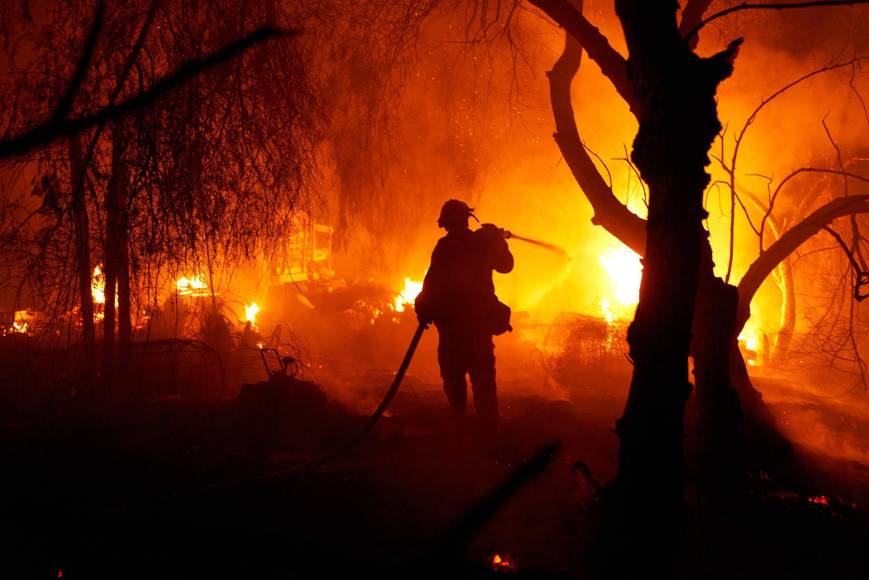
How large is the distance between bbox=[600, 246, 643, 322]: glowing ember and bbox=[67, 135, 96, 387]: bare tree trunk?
12499 mm

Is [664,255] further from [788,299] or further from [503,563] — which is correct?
[788,299]

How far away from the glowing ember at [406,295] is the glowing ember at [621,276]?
5225 mm

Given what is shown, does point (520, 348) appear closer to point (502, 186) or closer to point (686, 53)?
point (502, 186)

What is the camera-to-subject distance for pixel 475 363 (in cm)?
589

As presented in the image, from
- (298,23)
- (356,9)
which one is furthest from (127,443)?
(356,9)

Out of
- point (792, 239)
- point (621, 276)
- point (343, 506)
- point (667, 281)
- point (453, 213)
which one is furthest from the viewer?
point (621, 276)

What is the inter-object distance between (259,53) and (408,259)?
1320 centimetres

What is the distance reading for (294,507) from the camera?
410 cm

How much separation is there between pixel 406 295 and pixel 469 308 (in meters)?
10.7

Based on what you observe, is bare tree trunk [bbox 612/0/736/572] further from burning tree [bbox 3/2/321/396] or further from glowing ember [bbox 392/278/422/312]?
glowing ember [bbox 392/278/422/312]

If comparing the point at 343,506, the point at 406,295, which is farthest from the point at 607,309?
the point at 343,506

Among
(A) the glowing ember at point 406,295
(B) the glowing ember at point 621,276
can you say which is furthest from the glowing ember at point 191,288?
(B) the glowing ember at point 621,276

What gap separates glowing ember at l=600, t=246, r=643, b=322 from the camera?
16812 mm

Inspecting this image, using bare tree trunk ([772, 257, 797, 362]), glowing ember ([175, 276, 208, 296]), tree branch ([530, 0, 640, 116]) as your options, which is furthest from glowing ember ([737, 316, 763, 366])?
glowing ember ([175, 276, 208, 296])
